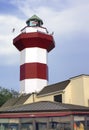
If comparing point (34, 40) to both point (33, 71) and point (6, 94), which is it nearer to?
point (33, 71)

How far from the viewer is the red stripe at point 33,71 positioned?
4588cm

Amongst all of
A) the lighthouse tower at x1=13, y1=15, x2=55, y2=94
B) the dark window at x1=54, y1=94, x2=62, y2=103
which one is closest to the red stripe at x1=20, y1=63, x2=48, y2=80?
the lighthouse tower at x1=13, y1=15, x2=55, y2=94

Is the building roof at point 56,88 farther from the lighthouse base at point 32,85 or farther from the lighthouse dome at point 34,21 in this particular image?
the lighthouse dome at point 34,21

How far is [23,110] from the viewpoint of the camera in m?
23.8

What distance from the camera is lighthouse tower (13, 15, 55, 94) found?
4584cm

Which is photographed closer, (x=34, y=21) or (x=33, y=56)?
(x=33, y=56)

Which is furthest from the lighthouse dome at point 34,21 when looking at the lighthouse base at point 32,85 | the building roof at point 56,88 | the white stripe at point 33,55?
the building roof at point 56,88

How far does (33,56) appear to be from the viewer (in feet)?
154

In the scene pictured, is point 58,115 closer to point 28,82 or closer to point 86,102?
point 86,102

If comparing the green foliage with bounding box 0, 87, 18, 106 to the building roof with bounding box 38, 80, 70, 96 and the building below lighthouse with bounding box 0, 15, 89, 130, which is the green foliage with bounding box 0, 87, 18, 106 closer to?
the building below lighthouse with bounding box 0, 15, 89, 130

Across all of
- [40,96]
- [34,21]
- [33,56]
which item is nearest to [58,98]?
[40,96]

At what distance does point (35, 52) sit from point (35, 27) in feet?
15.1

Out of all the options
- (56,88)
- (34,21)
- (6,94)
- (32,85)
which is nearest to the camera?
(56,88)

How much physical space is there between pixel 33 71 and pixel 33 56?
250 centimetres
